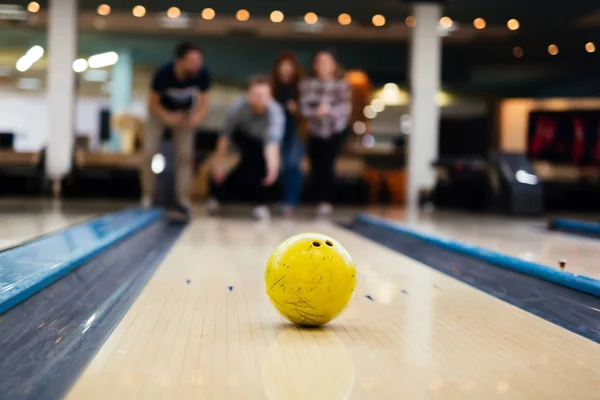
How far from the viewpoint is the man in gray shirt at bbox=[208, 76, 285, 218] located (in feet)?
23.7

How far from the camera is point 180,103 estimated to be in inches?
290

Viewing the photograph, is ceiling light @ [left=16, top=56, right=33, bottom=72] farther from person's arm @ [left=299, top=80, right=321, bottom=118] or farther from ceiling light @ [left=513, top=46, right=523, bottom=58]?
person's arm @ [left=299, top=80, right=321, bottom=118]

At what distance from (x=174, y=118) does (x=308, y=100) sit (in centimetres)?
135

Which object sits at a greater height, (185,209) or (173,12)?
(173,12)

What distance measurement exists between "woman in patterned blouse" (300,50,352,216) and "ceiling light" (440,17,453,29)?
4.60 metres

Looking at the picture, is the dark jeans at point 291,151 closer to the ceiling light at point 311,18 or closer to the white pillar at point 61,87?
the white pillar at point 61,87

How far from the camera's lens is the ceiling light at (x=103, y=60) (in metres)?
17.1

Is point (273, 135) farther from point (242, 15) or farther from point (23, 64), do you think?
point (23, 64)

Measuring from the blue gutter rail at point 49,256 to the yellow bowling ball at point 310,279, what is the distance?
74 cm

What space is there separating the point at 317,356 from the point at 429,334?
50cm

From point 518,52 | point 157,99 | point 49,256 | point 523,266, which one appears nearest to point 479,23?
point 518,52

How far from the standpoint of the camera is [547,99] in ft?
53.2

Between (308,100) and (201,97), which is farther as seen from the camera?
(308,100)

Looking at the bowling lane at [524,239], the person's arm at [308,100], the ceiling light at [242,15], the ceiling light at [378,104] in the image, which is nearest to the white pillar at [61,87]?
the ceiling light at [242,15]
